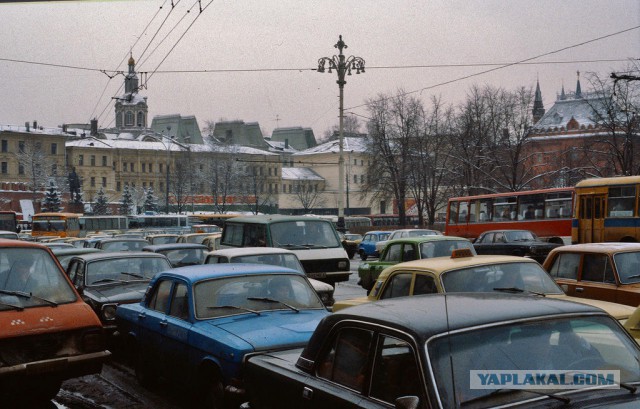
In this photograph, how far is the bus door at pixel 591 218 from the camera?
27.0 meters

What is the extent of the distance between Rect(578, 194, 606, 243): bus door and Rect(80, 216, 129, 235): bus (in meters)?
41.7

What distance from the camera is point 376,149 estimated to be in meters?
61.9

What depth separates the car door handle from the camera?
4.38 meters

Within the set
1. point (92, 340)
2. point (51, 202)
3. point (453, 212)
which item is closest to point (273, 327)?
point (92, 340)

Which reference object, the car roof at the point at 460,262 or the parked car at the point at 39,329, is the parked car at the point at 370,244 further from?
the parked car at the point at 39,329

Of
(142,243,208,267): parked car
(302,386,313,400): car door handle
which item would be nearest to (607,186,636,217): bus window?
(142,243,208,267): parked car

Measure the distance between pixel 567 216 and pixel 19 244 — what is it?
89.2ft

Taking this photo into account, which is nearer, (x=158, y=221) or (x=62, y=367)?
(x=62, y=367)

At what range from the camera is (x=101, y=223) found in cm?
6225

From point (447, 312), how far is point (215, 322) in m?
3.74

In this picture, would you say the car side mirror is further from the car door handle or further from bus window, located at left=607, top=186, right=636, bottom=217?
bus window, located at left=607, top=186, right=636, bottom=217

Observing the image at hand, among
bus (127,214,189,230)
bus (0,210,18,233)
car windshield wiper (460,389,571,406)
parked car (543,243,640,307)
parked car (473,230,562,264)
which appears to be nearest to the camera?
car windshield wiper (460,389,571,406)

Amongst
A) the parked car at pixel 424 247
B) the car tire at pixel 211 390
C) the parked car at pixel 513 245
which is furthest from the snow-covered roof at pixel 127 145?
the car tire at pixel 211 390

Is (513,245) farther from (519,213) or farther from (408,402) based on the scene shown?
(408,402)
